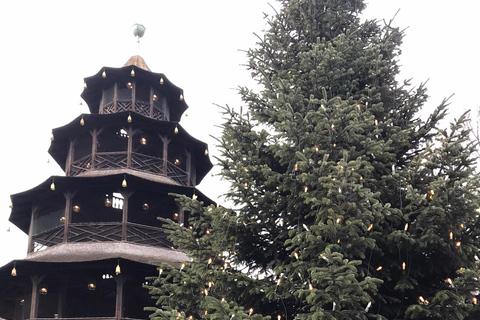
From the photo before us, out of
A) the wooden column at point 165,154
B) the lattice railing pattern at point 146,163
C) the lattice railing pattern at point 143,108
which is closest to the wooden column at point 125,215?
the lattice railing pattern at point 146,163

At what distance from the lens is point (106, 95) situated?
2748cm

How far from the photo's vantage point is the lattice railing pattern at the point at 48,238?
22.7m

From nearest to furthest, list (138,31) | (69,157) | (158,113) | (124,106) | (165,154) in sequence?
(165,154) < (69,157) < (124,106) < (158,113) < (138,31)

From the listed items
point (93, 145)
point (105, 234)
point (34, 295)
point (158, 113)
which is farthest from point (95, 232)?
point (158, 113)

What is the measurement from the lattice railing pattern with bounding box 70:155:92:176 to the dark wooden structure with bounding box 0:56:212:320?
44 mm

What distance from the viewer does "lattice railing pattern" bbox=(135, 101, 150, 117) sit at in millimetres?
26734

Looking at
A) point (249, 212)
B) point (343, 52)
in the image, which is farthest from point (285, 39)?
point (249, 212)

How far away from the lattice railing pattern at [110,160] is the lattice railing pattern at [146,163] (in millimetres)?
422

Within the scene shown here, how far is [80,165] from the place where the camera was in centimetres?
2467

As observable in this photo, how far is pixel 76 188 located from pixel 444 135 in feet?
52.8

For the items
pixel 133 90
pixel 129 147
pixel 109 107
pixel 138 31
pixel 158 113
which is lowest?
pixel 129 147

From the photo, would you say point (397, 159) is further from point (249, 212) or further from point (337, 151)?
point (249, 212)

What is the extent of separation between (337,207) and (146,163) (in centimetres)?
1533

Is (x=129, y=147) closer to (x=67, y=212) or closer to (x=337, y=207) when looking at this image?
(x=67, y=212)
